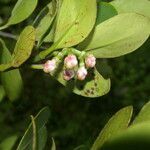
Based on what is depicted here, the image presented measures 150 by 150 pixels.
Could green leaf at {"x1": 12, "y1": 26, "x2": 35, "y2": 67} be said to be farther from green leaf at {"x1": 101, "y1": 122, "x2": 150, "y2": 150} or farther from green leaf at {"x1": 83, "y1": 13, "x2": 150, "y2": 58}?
green leaf at {"x1": 101, "y1": 122, "x2": 150, "y2": 150}

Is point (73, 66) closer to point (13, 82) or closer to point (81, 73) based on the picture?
point (81, 73)

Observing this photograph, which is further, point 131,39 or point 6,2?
point 6,2

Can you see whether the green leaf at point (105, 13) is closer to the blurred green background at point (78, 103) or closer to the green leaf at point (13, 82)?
the green leaf at point (13, 82)

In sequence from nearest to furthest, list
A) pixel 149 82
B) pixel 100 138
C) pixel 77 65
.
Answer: pixel 100 138 → pixel 77 65 → pixel 149 82

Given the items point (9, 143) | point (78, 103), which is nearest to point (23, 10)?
point (9, 143)

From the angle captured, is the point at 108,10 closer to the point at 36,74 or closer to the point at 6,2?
the point at 6,2

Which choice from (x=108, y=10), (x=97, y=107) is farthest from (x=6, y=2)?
(x=97, y=107)
